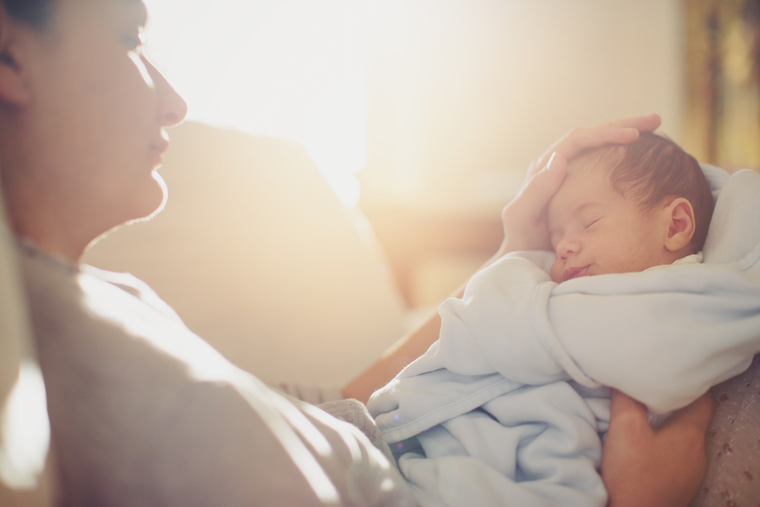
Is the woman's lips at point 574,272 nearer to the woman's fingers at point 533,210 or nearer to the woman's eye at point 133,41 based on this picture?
the woman's fingers at point 533,210

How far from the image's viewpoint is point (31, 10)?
1.25 feet

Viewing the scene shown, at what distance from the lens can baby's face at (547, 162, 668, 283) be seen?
0.68 metres

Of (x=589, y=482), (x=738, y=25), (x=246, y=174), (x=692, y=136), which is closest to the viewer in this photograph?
(x=589, y=482)

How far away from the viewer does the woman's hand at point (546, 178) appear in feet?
2.42

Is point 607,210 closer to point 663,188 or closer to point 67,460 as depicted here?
point 663,188

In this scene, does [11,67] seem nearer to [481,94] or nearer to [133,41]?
[133,41]

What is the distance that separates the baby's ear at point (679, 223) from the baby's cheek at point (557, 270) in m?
0.15

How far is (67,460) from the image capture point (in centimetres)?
35

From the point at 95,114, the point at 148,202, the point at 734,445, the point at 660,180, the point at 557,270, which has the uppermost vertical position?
the point at 95,114

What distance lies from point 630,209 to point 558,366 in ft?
0.98

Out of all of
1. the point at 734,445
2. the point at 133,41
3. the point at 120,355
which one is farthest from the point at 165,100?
the point at 734,445

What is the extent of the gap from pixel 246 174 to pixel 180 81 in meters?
0.25

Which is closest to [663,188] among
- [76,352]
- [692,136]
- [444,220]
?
[76,352]

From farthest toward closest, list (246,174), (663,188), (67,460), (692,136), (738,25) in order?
(692,136) → (738,25) → (246,174) → (663,188) → (67,460)
